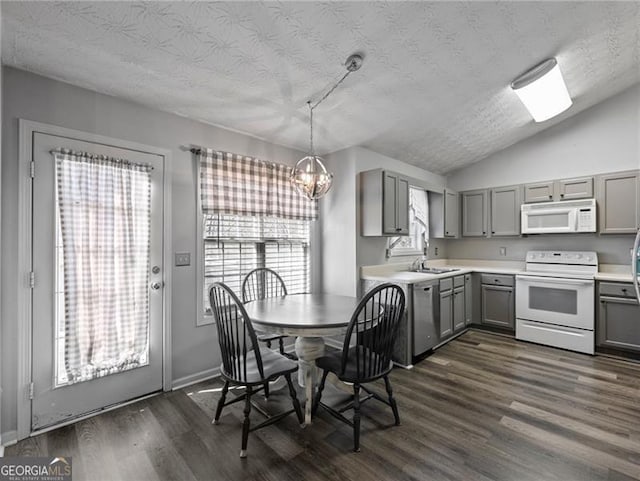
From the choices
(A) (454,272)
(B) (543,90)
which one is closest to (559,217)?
(A) (454,272)

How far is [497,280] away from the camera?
420cm

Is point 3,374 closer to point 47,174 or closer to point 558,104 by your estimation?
point 47,174

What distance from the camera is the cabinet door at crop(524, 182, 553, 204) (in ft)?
13.5

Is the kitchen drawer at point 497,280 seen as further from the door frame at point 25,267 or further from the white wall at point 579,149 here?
the door frame at point 25,267

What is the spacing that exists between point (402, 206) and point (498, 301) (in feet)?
6.53

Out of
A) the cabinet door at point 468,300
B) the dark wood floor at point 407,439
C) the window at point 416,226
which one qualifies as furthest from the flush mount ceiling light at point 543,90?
the dark wood floor at point 407,439

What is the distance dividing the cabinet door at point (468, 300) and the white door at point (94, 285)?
148 inches

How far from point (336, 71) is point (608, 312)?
12.7ft

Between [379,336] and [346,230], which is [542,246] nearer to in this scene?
[346,230]

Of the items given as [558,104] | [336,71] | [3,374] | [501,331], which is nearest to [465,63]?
[336,71]

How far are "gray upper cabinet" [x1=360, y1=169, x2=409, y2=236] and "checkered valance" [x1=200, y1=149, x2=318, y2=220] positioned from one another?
0.73 meters

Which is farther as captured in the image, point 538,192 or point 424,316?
point 538,192

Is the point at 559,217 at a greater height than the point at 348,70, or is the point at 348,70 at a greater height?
the point at 348,70

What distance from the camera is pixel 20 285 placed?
197 cm
